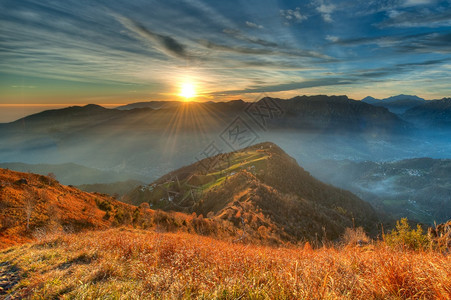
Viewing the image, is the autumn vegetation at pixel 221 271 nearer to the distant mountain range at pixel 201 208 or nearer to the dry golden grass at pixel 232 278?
the dry golden grass at pixel 232 278

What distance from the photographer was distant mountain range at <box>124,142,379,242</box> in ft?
106

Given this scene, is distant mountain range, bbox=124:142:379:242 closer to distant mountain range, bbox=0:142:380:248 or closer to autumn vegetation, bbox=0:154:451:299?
distant mountain range, bbox=0:142:380:248

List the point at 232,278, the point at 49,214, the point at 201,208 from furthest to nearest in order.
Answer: the point at 201,208 → the point at 49,214 → the point at 232,278

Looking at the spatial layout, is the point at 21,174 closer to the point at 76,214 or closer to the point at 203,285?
the point at 76,214

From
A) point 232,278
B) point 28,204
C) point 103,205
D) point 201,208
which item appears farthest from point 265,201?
point 232,278

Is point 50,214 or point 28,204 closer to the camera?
point 28,204

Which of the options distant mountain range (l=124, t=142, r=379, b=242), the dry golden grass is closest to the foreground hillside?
the dry golden grass

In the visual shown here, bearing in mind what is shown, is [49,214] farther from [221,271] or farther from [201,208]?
[201,208]

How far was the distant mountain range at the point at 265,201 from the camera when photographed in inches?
1277

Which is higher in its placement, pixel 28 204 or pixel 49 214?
pixel 28 204

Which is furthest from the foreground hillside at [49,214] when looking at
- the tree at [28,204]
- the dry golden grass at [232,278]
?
the dry golden grass at [232,278]

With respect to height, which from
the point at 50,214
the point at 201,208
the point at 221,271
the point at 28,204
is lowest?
the point at 201,208

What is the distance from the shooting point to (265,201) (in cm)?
4028

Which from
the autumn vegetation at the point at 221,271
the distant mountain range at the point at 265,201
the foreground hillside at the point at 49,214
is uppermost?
the autumn vegetation at the point at 221,271
